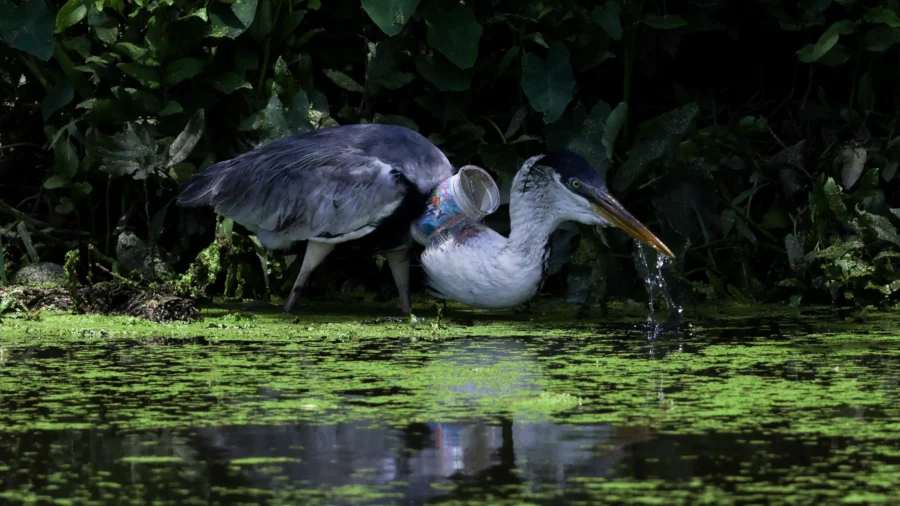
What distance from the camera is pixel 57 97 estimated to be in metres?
6.97

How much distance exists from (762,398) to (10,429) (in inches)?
74.9

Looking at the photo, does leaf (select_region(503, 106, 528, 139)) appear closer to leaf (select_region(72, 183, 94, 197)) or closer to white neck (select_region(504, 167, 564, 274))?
white neck (select_region(504, 167, 564, 274))

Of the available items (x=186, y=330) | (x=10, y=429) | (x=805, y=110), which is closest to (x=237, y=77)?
(x=186, y=330)

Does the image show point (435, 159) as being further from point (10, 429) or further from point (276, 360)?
point (10, 429)

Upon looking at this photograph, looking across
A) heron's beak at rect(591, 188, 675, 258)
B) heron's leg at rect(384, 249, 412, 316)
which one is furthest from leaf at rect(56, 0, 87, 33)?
heron's beak at rect(591, 188, 675, 258)

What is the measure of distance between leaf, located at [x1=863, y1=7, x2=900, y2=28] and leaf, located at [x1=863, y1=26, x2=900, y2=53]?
0.05 meters

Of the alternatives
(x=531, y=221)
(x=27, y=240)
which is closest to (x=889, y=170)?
(x=531, y=221)

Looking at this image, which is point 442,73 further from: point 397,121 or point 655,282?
point 655,282

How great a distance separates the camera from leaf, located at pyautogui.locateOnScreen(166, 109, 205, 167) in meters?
6.56

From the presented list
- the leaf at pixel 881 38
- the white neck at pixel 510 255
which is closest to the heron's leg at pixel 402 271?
the white neck at pixel 510 255

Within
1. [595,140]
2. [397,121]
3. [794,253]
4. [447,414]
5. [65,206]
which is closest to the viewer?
[447,414]

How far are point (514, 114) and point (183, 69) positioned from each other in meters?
1.61

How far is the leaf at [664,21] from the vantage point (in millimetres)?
6531

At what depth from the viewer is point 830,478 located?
106 inches
